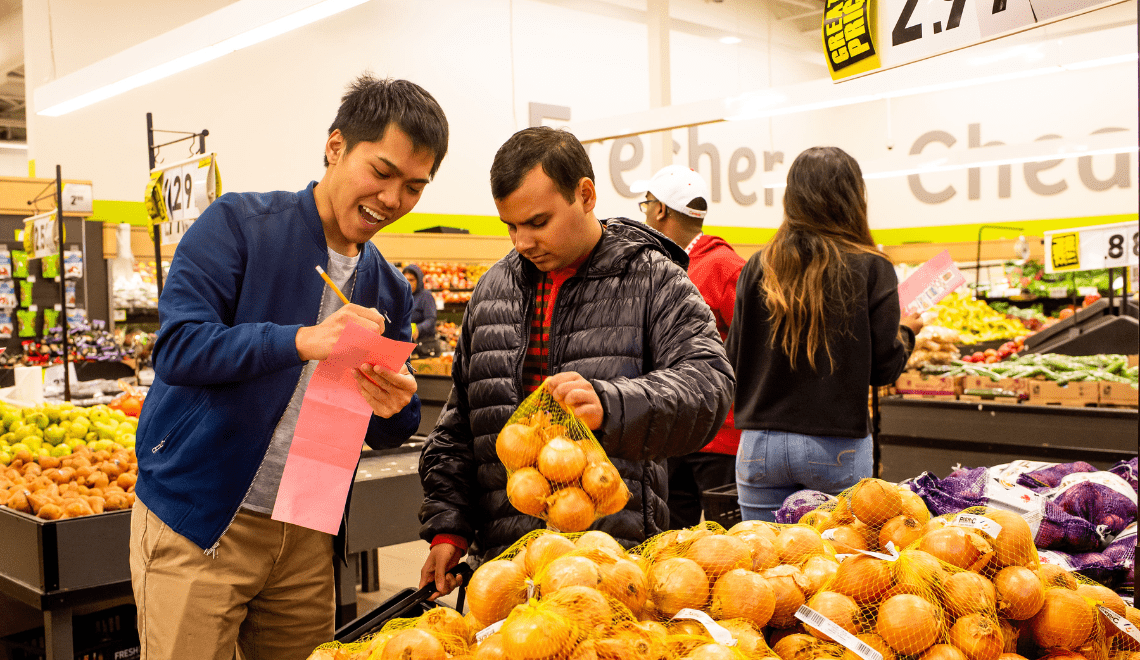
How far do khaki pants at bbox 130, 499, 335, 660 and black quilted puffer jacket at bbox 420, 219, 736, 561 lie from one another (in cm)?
30

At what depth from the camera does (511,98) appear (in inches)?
464

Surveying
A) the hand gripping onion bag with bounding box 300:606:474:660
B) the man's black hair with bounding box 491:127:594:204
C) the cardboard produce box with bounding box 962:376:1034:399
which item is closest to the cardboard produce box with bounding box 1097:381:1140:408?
the cardboard produce box with bounding box 962:376:1034:399

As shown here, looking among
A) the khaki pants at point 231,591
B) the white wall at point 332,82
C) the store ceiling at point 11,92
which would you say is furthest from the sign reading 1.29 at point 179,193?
the store ceiling at point 11,92

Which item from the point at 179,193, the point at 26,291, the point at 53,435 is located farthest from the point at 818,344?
the point at 26,291

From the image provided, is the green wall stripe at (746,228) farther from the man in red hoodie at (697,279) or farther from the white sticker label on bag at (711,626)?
the white sticker label on bag at (711,626)

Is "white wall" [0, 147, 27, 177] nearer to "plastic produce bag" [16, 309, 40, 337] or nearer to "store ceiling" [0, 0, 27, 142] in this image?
"store ceiling" [0, 0, 27, 142]

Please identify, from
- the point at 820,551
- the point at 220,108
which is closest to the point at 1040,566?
the point at 820,551

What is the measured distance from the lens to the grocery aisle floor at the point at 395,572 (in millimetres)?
4470

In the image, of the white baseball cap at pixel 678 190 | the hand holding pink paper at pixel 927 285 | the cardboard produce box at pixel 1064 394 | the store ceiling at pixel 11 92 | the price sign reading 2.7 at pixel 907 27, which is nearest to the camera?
the price sign reading 2.7 at pixel 907 27

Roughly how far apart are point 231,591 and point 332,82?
950cm

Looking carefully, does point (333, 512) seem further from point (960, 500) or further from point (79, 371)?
point (79, 371)

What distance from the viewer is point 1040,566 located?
4.64 ft

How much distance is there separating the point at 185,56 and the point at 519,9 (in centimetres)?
693

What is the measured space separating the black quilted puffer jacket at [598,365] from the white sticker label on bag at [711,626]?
461 mm
